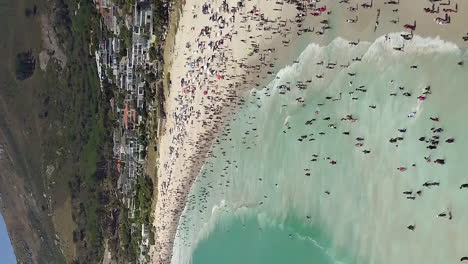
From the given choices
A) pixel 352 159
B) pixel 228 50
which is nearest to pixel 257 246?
pixel 352 159

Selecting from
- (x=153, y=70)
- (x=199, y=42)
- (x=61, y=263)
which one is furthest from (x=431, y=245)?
(x=61, y=263)

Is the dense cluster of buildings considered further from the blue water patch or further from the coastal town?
the blue water patch

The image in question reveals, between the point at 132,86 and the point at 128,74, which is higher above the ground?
the point at 128,74

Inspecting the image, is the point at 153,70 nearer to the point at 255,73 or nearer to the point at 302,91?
the point at 255,73

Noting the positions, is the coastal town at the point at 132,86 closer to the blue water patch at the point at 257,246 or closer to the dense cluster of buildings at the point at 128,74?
the dense cluster of buildings at the point at 128,74

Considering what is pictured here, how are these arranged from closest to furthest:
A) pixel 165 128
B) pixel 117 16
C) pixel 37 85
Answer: pixel 165 128 → pixel 117 16 → pixel 37 85

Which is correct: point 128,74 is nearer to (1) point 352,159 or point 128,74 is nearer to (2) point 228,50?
(2) point 228,50

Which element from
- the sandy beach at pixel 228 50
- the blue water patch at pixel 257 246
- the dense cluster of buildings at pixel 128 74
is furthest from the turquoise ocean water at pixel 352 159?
the dense cluster of buildings at pixel 128 74
